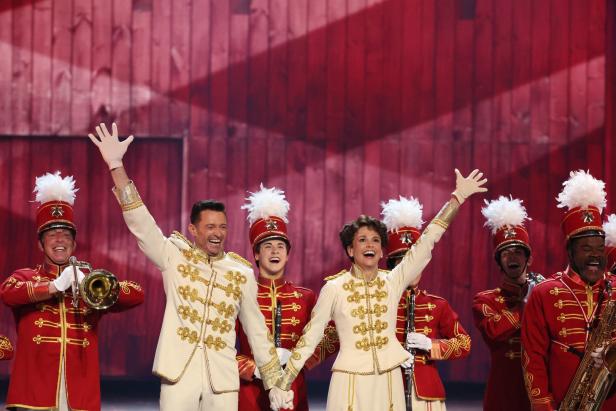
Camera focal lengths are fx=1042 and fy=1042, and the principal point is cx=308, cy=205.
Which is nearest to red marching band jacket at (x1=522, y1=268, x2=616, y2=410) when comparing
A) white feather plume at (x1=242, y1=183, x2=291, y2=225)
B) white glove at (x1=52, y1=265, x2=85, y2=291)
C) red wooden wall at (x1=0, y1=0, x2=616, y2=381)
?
white feather plume at (x1=242, y1=183, x2=291, y2=225)

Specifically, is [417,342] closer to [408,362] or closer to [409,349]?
[409,349]

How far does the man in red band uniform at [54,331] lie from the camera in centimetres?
524

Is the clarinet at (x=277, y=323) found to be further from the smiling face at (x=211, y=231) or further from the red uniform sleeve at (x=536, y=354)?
the red uniform sleeve at (x=536, y=354)

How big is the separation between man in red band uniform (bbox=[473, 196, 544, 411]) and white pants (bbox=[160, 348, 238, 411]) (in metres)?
1.71

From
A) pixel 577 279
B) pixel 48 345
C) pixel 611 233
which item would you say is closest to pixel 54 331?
pixel 48 345

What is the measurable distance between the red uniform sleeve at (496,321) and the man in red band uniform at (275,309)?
875 mm

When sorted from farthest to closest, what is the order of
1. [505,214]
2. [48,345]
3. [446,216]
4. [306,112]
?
1. [306,112]
2. [505,214]
3. [48,345]
4. [446,216]

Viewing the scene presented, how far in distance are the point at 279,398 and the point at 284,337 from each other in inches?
22.7

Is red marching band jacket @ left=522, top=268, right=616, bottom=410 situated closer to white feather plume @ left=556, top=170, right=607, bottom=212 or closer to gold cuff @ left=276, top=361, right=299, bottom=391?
white feather plume @ left=556, top=170, right=607, bottom=212

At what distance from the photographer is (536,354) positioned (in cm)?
507

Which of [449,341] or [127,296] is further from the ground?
[127,296]

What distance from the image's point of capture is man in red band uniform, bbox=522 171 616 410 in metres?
5.03

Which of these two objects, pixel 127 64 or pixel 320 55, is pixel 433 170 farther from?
pixel 127 64

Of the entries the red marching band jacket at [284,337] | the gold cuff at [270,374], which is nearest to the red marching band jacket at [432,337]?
the red marching band jacket at [284,337]
